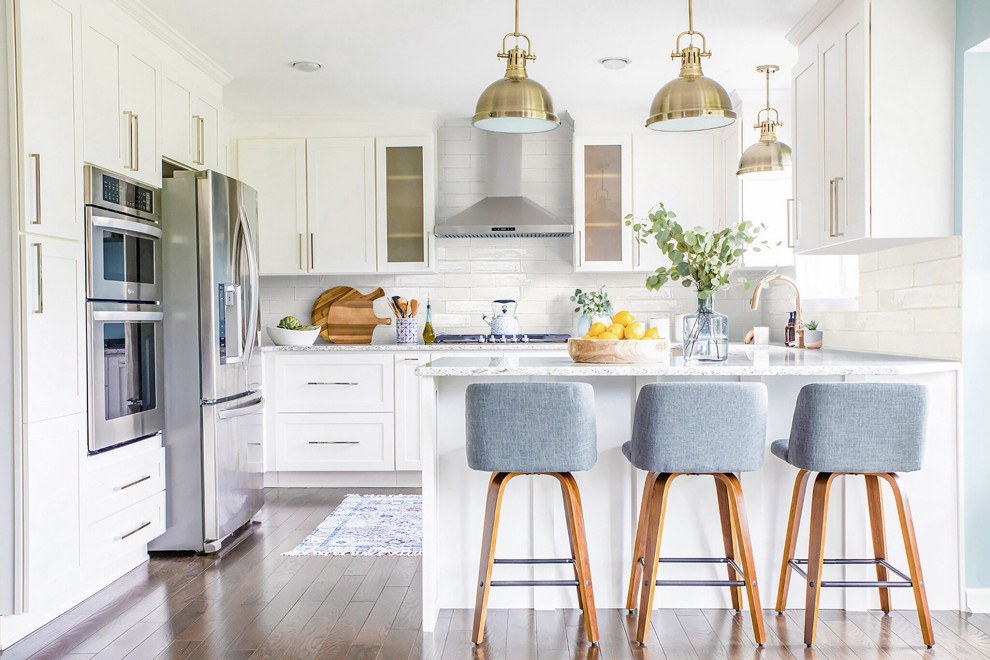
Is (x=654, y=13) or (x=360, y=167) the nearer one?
(x=654, y=13)

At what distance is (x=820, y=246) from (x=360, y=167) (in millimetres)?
3015

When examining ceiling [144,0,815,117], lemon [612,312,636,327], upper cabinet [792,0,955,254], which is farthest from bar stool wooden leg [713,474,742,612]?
ceiling [144,0,815,117]

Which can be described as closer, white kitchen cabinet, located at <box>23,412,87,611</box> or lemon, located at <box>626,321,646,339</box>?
white kitchen cabinet, located at <box>23,412,87,611</box>

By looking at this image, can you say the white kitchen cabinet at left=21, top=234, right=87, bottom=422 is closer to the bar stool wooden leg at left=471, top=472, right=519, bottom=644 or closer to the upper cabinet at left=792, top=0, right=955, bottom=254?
the bar stool wooden leg at left=471, top=472, right=519, bottom=644

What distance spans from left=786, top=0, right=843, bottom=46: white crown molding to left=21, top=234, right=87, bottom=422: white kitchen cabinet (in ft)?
9.88

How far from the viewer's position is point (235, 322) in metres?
3.65

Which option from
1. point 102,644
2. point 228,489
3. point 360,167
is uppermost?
point 360,167

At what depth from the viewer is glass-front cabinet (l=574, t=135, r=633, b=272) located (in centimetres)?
504

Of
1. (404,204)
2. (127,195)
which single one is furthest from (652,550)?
(404,204)

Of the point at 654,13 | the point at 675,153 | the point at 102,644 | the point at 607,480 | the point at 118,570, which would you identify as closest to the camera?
the point at 102,644

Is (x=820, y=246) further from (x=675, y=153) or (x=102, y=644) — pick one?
(x=102, y=644)

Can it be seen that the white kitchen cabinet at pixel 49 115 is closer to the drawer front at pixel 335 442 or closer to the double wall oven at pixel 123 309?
the double wall oven at pixel 123 309

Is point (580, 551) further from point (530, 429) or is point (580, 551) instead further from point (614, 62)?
point (614, 62)

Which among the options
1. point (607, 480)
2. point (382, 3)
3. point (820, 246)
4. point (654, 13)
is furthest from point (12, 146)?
point (820, 246)
